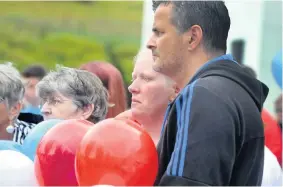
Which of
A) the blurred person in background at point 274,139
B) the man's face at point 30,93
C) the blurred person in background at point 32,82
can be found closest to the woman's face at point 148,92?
the blurred person in background at point 274,139

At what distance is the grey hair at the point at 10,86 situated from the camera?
177 inches

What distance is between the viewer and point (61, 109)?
14.1ft

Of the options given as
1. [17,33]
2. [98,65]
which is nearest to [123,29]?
[17,33]

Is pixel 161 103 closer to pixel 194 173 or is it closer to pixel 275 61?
pixel 194 173

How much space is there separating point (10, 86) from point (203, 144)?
8.14ft

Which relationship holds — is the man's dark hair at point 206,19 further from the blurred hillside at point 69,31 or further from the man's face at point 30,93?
the blurred hillside at point 69,31

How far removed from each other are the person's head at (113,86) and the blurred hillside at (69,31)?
7.17 metres

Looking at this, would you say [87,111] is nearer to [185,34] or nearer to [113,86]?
[113,86]

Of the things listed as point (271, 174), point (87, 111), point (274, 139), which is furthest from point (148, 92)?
point (274, 139)

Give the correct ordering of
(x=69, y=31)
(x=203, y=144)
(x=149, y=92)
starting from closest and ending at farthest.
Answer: (x=203, y=144), (x=149, y=92), (x=69, y=31)

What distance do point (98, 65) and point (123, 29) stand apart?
8.11 meters

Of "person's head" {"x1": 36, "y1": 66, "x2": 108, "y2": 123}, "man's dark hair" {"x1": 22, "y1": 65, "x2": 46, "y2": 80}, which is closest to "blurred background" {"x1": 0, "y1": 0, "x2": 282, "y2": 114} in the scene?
"man's dark hair" {"x1": 22, "y1": 65, "x2": 46, "y2": 80}

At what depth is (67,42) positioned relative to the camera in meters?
12.5

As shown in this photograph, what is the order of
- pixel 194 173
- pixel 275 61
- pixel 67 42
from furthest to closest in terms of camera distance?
1. pixel 67 42
2. pixel 275 61
3. pixel 194 173
